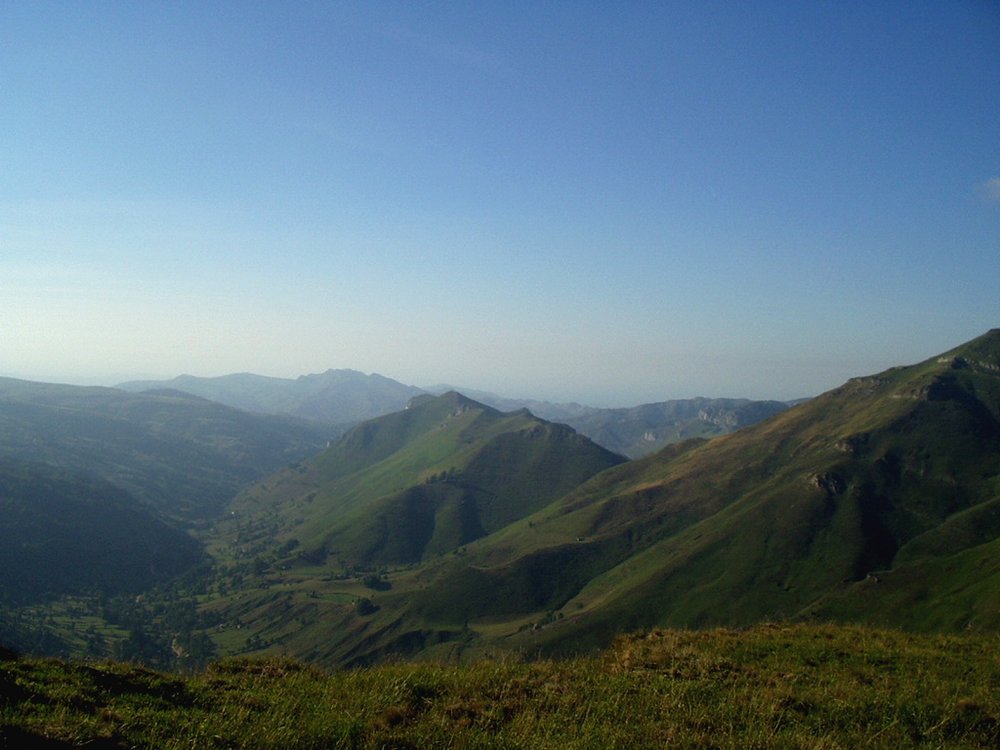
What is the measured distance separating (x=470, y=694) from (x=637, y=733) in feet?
12.8

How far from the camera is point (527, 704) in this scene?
12.3 metres

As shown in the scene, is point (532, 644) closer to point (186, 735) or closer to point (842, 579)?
point (842, 579)

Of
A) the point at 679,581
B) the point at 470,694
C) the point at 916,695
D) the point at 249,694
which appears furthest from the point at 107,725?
the point at 679,581

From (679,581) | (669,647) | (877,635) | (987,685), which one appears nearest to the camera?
(987,685)

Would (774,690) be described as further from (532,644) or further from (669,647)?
(532,644)

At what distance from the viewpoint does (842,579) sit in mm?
176500

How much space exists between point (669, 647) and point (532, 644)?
155 metres

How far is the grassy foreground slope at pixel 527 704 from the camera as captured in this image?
9.90 meters

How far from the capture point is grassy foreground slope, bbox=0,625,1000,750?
9.90m

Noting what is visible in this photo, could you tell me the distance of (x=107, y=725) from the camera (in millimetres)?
9609

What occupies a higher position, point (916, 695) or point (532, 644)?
point (916, 695)

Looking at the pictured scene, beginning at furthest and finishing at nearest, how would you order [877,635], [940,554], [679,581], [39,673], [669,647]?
[679,581]
[940,554]
[877,635]
[669,647]
[39,673]

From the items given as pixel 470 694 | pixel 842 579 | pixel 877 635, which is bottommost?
pixel 842 579

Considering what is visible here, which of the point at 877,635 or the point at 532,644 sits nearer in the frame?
the point at 877,635
